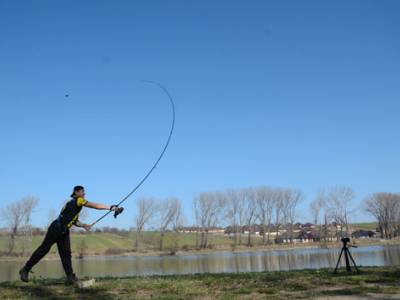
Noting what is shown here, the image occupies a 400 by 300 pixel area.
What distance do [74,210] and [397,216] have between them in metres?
125

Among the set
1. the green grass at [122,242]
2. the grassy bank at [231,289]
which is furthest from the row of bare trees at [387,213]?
the grassy bank at [231,289]

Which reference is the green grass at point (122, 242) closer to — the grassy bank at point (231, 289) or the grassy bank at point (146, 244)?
the grassy bank at point (146, 244)

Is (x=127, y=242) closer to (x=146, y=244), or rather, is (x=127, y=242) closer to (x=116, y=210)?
(x=146, y=244)

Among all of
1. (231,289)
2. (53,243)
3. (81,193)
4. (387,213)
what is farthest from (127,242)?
(231,289)

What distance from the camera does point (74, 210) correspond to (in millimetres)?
9672

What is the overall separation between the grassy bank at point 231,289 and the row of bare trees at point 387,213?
118 meters

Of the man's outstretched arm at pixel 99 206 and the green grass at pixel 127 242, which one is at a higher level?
the man's outstretched arm at pixel 99 206

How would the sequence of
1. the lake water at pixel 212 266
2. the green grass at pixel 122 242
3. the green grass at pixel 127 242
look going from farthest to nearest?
1. the green grass at pixel 122 242
2. the green grass at pixel 127 242
3. the lake water at pixel 212 266

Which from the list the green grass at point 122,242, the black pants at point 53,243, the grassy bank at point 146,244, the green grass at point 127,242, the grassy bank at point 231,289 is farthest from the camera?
the green grass at point 122,242

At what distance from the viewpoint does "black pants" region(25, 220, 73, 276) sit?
9688 millimetres

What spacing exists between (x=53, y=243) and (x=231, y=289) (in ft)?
12.8

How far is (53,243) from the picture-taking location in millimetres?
9859

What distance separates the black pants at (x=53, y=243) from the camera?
969 cm

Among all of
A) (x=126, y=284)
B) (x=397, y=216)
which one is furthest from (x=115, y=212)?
(x=397, y=216)
